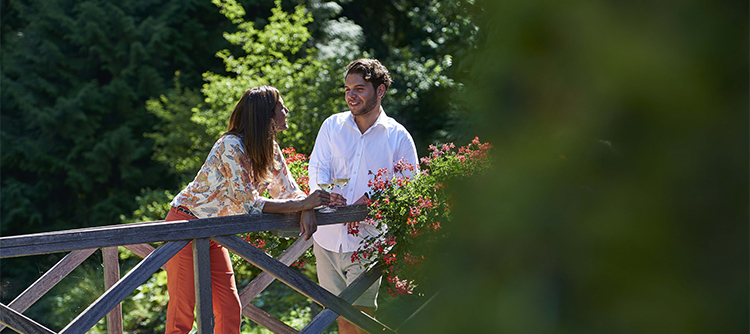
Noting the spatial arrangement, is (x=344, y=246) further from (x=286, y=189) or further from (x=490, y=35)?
(x=490, y=35)

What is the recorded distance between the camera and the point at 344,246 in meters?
3.11

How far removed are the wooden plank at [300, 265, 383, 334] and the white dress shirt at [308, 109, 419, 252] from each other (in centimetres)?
27

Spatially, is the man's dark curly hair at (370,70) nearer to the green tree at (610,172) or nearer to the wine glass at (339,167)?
the wine glass at (339,167)

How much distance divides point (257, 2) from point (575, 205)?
1185 cm

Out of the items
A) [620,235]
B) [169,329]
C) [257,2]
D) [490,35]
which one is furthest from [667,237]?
[257,2]

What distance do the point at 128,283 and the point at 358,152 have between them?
4.09ft

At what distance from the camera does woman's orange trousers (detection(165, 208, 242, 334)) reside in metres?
2.69

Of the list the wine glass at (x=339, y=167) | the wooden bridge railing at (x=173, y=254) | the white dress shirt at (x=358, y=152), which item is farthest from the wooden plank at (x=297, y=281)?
the wine glass at (x=339, y=167)

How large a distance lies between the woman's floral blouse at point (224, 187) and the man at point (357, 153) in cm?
58

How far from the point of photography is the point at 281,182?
9.48ft

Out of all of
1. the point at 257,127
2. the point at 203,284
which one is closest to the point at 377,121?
the point at 257,127

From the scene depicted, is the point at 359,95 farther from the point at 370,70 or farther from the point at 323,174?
the point at 323,174

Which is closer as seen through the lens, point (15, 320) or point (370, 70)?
point (15, 320)

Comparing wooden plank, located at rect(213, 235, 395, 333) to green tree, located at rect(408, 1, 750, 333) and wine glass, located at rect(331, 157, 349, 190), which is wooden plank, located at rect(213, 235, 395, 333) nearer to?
wine glass, located at rect(331, 157, 349, 190)
